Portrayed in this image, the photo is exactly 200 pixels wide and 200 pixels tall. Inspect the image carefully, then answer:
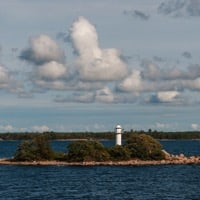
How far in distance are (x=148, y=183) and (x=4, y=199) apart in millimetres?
31885

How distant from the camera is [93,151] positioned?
15362cm

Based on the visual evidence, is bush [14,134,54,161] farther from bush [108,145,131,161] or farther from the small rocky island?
bush [108,145,131,161]

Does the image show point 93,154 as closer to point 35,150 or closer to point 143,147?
point 143,147

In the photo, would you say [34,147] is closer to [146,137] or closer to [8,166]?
[8,166]

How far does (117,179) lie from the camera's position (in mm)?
118438

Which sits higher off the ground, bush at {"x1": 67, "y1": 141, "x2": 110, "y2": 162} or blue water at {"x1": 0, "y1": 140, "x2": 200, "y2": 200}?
bush at {"x1": 67, "y1": 141, "x2": 110, "y2": 162}

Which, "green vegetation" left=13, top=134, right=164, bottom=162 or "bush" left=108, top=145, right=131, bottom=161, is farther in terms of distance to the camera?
"bush" left=108, top=145, right=131, bottom=161

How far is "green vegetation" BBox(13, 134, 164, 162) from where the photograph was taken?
154 m

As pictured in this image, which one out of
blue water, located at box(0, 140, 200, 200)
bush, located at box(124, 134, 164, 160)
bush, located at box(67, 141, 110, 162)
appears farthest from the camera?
bush, located at box(124, 134, 164, 160)

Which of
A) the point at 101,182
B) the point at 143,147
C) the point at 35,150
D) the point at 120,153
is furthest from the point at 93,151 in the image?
the point at 101,182

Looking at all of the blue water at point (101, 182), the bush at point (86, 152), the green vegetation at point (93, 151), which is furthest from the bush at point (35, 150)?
the blue water at point (101, 182)

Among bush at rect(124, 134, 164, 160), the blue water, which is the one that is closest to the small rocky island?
bush at rect(124, 134, 164, 160)

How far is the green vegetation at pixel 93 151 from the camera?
154 metres

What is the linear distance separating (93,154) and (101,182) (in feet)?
135
